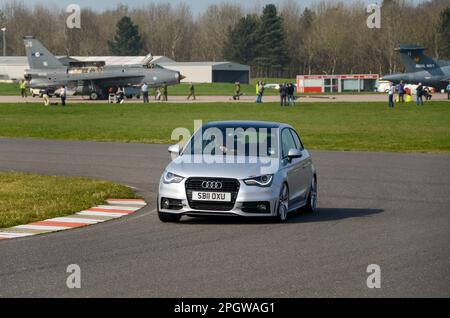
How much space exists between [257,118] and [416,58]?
1787 inches

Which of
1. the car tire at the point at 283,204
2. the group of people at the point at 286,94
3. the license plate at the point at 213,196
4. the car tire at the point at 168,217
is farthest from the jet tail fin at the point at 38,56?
the license plate at the point at 213,196

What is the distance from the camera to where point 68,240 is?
46.3 ft

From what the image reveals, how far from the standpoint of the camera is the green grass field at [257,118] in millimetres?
39688

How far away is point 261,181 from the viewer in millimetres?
15633

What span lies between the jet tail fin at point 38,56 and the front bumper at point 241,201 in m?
78.0

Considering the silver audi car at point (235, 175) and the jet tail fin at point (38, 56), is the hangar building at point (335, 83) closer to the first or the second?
the jet tail fin at point (38, 56)

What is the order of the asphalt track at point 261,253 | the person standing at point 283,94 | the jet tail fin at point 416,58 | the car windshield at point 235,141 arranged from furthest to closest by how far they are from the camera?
1. the jet tail fin at point 416,58
2. the person standing at point 283,94
3. the car windshield at point 235,141
4. the asphalt track at point 261,253

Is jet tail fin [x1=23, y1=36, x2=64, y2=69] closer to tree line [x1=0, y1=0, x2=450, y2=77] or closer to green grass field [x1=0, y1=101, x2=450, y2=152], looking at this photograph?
green grass field [x1=0, y1=101, x2=450, y2=152]

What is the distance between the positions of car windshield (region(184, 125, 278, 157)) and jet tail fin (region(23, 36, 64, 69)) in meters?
76.6

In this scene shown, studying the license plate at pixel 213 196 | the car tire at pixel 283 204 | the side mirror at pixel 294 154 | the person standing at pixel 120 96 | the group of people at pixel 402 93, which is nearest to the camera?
the license plate at pixel 213 196

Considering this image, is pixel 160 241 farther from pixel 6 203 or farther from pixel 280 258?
pixel 6 203

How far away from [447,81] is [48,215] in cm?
8383

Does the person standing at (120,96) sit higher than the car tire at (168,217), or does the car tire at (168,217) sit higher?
the car tire at (168,217)
